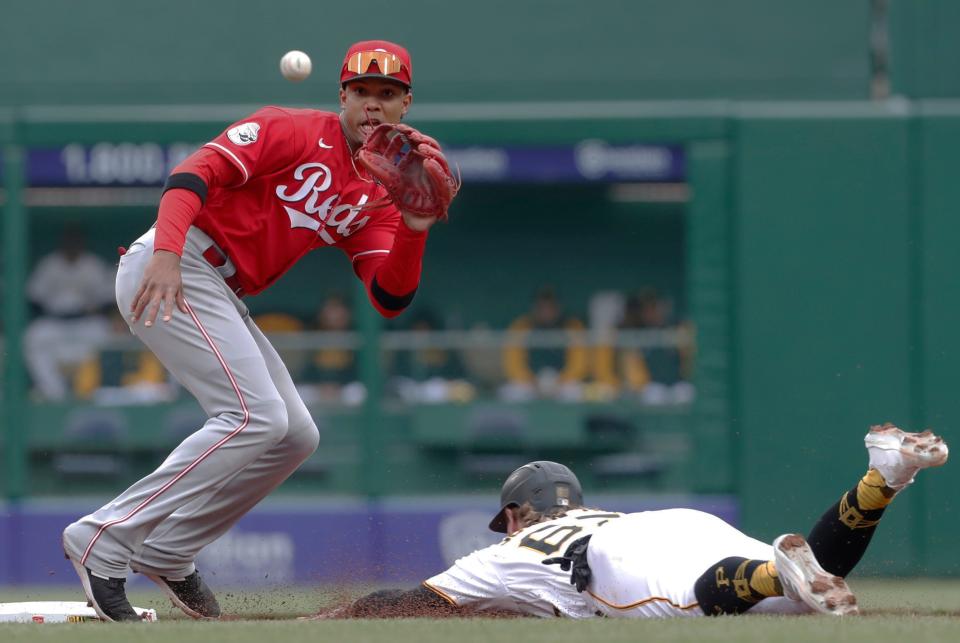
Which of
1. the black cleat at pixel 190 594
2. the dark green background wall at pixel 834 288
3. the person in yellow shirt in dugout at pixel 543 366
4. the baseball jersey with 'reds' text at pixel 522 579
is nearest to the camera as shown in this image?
the baseball jersey with 'reds' text at pixel 522 579

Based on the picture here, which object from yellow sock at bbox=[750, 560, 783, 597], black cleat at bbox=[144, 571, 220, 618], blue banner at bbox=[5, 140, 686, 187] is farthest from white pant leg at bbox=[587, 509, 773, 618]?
blue banner at bbox=[5, 140, 686, 187]

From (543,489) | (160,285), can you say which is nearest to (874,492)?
(543,489)

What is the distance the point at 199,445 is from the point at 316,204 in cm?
86

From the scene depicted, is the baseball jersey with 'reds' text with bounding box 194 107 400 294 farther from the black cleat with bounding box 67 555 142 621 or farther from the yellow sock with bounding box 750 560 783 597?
the yellow sock with bounding box 750 560 783 597

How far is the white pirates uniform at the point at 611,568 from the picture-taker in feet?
14.0

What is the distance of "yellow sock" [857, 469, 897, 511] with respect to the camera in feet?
13.6

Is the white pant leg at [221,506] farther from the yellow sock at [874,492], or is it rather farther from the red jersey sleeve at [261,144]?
the yellow sock at [874,492]

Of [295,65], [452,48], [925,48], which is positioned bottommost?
[295,65]

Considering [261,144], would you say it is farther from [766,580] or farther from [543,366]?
[543,366]

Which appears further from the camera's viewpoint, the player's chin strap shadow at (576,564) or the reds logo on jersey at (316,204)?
the reds logo on jersey at (316,204)

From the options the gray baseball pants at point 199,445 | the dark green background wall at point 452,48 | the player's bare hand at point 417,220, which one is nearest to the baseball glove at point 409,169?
the player's bare hand at point 417,220

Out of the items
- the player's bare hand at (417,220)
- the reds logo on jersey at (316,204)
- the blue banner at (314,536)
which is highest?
the reds logo on jersey at (316,204)

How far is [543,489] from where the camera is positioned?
4910mm

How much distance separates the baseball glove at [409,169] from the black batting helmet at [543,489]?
3.11 feet
